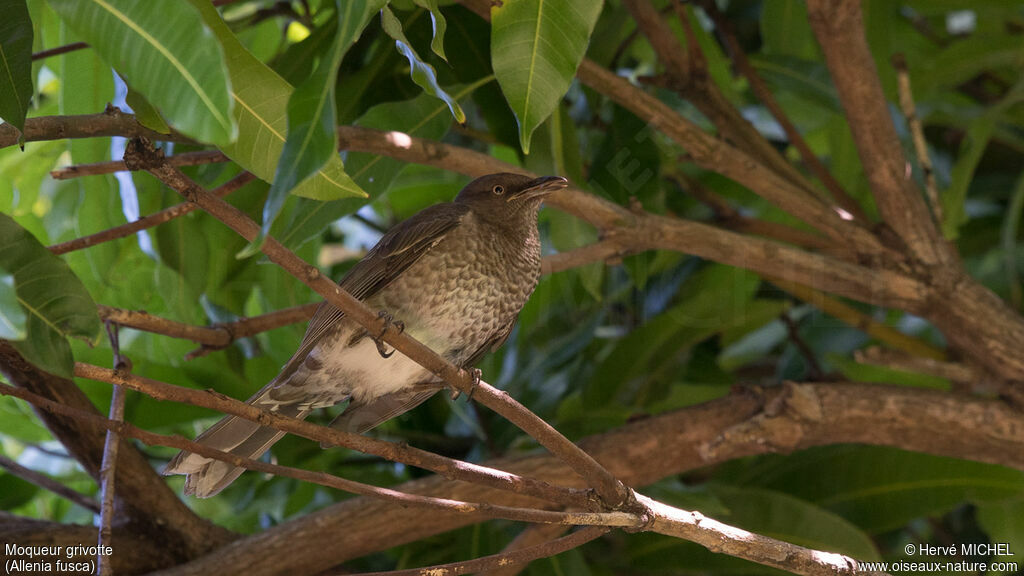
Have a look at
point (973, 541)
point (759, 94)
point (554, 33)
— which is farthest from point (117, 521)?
point (973, 541)

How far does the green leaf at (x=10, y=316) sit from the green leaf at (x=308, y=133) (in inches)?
15.1

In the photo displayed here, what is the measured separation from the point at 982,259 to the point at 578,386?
92.0 inches

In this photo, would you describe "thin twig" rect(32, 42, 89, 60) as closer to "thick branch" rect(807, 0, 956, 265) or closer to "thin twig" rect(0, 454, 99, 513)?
"thin twig" rect(0, 454, 99, 513)

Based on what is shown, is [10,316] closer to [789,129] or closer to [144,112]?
[144,112]

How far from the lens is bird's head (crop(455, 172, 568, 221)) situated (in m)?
2.82

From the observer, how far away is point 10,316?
4.46 feet

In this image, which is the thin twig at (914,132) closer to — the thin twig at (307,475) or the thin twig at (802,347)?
the thin twig at (802,347)

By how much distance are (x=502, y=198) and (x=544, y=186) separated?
1.16 feet

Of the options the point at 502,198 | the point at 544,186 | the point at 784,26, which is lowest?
the point at 544,186

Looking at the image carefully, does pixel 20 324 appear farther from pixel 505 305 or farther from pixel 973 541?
pixel 973 541

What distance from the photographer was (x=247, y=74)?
5.37ft

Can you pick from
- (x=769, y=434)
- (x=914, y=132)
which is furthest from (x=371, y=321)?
(x=914, y=132)

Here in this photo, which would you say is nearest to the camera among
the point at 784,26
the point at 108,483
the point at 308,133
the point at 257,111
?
the point at 308,133

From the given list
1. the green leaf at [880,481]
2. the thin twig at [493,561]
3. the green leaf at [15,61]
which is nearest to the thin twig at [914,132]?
the green leaf at [880,481]
